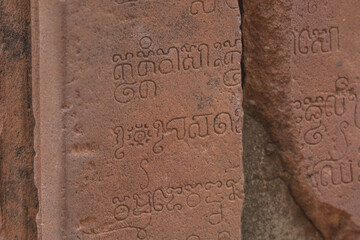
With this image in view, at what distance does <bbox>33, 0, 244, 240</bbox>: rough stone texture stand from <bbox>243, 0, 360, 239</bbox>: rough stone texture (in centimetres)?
22

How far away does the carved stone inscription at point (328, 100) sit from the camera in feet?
6.49

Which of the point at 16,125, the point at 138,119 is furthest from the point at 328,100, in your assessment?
the point at 16,125

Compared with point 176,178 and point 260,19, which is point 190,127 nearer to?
point 176,178

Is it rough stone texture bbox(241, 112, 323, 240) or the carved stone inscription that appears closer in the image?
the carved stone inscription

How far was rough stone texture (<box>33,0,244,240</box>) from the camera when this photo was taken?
1661mm

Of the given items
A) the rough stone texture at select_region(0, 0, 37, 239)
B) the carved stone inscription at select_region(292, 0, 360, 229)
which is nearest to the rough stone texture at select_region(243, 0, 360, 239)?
the carved stone inscription at select_region(292, 0, 360, 229)

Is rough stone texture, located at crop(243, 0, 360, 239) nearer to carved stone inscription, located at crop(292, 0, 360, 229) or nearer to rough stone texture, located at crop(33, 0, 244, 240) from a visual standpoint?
→ carved stone inscription, located at crop(292, 0, 360, 229)

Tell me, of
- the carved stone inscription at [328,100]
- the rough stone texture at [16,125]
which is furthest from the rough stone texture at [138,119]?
the carved stone inscription at [328,100]

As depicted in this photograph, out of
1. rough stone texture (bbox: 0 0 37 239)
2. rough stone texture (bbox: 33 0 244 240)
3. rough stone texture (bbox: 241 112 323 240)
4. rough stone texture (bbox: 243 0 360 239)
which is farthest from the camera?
rough stone texture (bbox: 241 112 323 240)

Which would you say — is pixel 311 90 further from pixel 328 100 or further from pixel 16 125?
pixel 16 125

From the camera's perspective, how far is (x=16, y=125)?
72.2 inches

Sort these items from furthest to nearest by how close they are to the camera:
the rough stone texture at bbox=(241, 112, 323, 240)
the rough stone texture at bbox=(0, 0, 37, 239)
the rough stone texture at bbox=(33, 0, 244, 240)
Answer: the rough stone texture at bbox=(241, 112, 323, 240) → the rough stone texture at bbox=(0, 0, 37, 239) → the rough stone texture at bbox=(33, 0, 244, 240)

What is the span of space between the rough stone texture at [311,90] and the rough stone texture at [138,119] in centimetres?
22

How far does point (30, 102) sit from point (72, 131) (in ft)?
0.89
